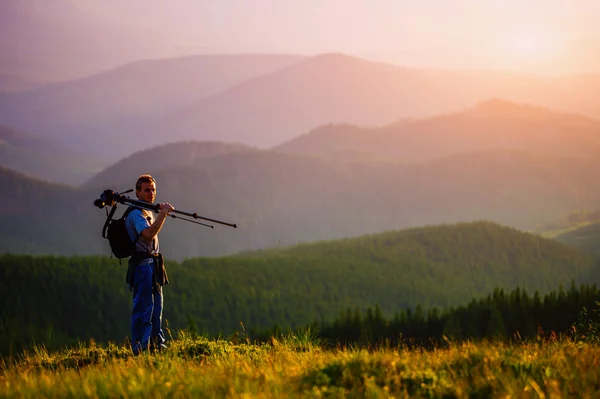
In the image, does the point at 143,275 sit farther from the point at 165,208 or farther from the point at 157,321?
the point at 165,208

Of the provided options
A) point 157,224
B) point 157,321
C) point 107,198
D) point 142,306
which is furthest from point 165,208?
point 157,321

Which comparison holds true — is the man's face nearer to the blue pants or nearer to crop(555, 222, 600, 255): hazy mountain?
the blue pants

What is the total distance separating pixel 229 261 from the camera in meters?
119

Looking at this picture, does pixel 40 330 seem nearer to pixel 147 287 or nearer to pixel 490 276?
pixel 147 287

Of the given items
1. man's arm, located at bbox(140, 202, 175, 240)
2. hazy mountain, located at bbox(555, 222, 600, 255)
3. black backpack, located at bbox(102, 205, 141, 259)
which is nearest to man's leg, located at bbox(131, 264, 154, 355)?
black backpack, located at bbox(102, 205, 141, 259)

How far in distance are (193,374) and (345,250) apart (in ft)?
420

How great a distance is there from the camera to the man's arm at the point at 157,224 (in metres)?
14.1

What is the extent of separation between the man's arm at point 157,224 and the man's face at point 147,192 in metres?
0.66

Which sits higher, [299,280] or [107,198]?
[107,198]

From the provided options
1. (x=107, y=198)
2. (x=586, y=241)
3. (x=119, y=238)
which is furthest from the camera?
(x=586, y=241)

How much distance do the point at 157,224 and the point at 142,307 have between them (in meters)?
1.86

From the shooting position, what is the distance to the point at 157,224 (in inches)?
558

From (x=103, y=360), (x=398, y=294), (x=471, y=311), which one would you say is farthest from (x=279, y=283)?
(x=103, y=360)

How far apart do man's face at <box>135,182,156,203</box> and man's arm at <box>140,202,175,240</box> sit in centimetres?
66
